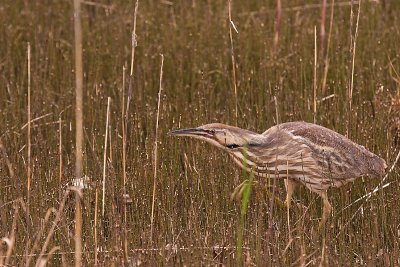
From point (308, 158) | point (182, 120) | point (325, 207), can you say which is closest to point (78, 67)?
point (308, 158)

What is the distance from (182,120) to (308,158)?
56.1 inches

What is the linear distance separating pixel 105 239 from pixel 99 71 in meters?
2.80

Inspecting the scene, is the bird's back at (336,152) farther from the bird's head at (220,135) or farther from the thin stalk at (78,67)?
the thin stalk at (78,67)

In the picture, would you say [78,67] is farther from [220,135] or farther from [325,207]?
[325,207]

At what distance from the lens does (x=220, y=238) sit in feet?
14.2

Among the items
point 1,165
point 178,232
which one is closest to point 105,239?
point 178,232

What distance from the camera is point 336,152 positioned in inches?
182

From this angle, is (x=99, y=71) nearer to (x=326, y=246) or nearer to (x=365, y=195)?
(x=365, y=195)

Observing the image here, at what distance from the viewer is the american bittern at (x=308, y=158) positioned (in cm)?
460

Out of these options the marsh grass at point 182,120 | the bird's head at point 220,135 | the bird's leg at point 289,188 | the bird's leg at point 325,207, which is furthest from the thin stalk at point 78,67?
the bird's leg at point 325,207

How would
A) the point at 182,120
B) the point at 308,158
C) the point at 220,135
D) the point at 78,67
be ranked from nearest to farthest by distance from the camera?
the point at 78,67, the point at 220,135, the point at 308,158, the point at 182,120

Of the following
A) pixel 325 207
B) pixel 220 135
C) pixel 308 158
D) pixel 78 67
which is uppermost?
pixel 78 67

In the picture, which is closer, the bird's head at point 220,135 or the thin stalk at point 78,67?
the thin stalk at point 78,67

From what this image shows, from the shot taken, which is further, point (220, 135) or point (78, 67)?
point (220, 135)
